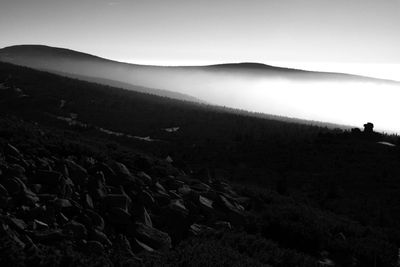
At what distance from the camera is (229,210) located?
11227mm

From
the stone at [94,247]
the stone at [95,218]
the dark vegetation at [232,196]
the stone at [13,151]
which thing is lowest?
the dark vegetation at [232,196]

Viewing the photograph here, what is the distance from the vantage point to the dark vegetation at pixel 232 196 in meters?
7.45

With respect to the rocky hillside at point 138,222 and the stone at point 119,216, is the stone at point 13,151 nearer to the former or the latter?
the rocky hillside at point 138,222

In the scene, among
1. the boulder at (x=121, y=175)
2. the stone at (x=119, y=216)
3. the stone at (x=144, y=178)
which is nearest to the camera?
the stone at (x=119, y=216)

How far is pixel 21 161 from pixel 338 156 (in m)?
19.7

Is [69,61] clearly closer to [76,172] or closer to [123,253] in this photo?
[76,172]

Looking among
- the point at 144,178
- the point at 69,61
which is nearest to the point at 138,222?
the point at 144,178

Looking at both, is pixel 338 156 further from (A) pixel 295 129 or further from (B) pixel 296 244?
(B) pixel 296 244

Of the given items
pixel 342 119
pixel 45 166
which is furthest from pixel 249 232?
pixel 342 119

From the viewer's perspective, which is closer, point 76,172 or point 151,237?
point 151,237

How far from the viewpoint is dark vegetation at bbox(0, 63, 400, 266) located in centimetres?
745

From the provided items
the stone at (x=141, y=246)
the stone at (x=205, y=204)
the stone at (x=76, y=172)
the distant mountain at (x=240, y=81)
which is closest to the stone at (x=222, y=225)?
the stone at (x=205, y=204)

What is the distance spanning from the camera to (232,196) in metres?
13.4

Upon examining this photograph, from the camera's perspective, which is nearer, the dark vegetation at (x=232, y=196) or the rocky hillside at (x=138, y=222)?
the rocky hillside at (x=138, y=222)
